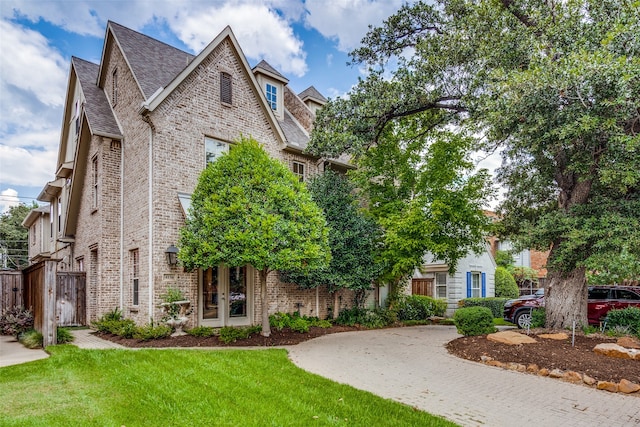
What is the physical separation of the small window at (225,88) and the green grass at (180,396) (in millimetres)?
8855

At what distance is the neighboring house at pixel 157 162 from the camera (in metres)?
11.4

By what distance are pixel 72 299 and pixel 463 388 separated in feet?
44.6

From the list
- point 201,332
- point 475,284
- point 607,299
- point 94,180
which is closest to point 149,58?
point 94,180

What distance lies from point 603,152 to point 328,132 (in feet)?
25.1

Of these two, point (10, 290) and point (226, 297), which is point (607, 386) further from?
point (10, 290)

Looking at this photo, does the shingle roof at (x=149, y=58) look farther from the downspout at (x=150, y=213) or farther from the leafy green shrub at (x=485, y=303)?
the leafy green shrub at (x=485, y=303)

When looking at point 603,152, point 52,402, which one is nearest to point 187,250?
point 52,402

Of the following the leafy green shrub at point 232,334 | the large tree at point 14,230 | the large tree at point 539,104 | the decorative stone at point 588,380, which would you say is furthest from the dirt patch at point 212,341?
the large tree at point 14,230

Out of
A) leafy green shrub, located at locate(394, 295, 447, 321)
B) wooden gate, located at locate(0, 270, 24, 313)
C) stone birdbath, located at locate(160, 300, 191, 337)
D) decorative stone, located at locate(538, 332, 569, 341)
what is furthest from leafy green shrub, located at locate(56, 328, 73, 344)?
decorative stone, located at locate(538, 332, 569, 341)

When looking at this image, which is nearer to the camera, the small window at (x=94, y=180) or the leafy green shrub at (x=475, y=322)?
the leafy green shrub at (x=475, y=322)

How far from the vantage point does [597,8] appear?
854cm

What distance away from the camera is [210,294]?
39.2ft

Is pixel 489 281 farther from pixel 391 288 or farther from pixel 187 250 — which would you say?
pixel 187 250

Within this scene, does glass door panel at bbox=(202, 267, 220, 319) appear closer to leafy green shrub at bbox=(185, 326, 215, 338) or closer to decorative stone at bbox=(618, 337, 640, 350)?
leafy green shrub at bbox=(185, 326, 215, 338)
